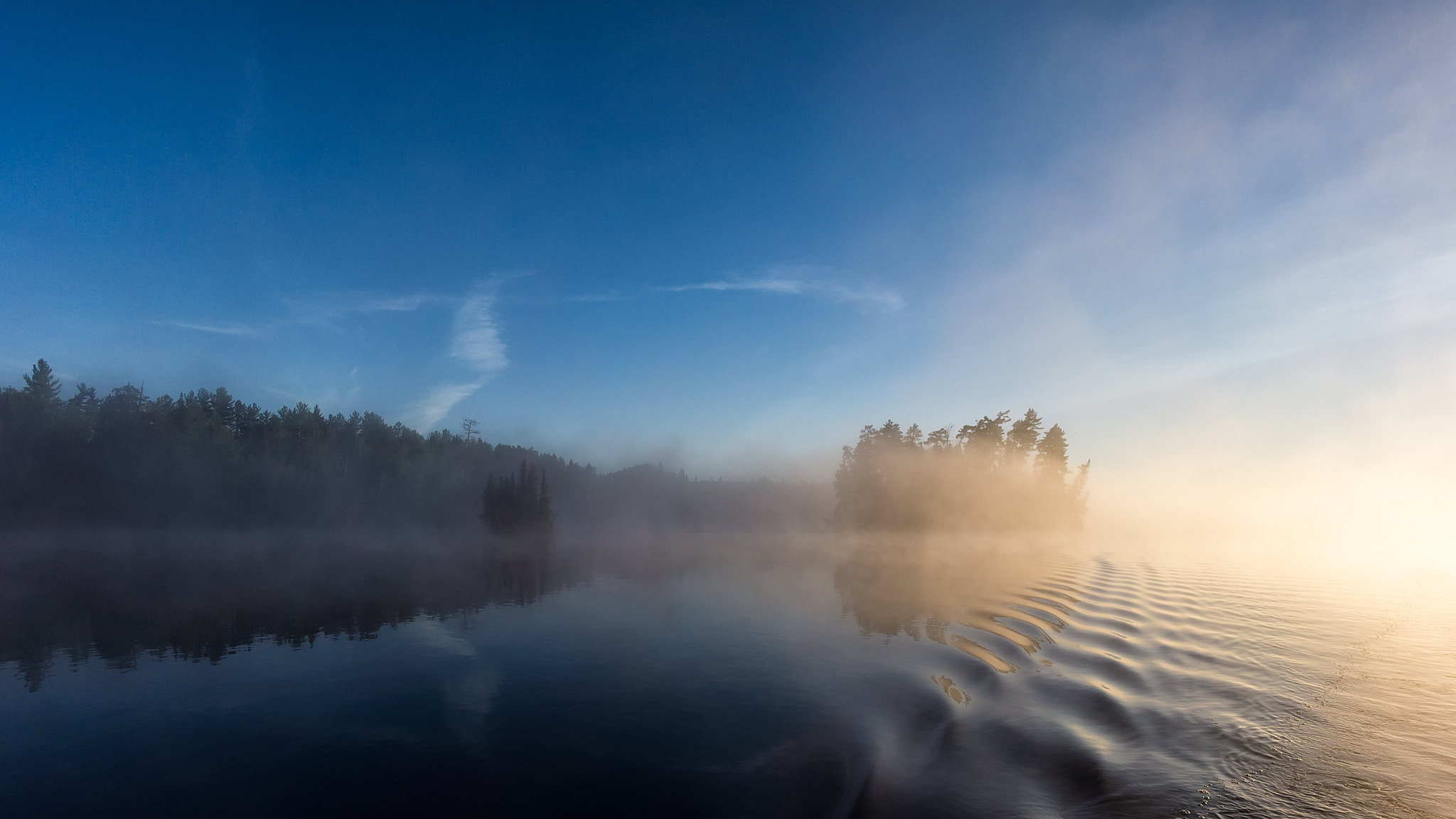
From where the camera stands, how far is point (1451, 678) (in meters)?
19.1

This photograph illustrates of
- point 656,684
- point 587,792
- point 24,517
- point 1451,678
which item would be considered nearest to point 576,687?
point 656,684

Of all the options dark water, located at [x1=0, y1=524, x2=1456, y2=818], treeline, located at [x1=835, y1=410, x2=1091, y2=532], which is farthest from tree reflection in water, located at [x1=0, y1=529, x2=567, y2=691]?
treeline, located at [x1=835, y1=410, x2=1091, y2=532]

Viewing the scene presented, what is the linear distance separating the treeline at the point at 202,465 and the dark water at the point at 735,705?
85.4 metres

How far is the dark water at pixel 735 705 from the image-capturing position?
12.7 meters

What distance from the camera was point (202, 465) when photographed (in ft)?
376

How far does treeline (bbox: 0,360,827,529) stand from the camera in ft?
321

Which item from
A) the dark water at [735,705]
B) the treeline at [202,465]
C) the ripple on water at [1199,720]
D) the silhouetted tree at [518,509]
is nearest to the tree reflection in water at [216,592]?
the dark water at [735,705]

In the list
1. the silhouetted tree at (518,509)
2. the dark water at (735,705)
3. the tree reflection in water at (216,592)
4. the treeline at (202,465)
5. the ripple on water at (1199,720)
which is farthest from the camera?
the silhouetted tree at (518,509)

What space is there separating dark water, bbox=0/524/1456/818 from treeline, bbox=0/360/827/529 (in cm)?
8539

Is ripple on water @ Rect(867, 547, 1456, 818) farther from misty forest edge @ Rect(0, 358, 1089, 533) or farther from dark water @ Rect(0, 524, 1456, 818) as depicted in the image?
misty forest edge @ Rect(0, 358, 1089, 533)

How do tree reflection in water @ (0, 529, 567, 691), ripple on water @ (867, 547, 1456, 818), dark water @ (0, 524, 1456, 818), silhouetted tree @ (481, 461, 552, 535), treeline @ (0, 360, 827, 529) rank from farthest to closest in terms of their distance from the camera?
1. silhouetted tree @ (481, 461, 552, 535)
2. treeline @ (0, 360, 827, 529)
3. tree reflection in water @ (0, 529, 567, 691)
4. dark water @ (0, 524, 1456, 818)
5. ripple on water @ (867, 547, 1456, 818)

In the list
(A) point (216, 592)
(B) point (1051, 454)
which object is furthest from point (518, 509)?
(B) point (1051, 454)

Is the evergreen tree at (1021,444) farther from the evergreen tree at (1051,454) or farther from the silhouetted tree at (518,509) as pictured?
the silhouetted tree at (518,509)

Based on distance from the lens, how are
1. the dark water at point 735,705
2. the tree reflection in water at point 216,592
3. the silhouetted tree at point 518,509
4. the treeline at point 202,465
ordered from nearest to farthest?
1. the dark water at point 735,705
2. the tree reflection in water at point 216,592
3. the treeline at point 202,465
4. the silhouetted tree at point 518,509
